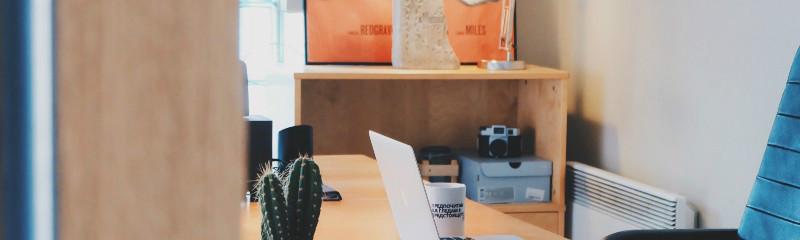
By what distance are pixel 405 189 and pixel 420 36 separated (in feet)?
5.98

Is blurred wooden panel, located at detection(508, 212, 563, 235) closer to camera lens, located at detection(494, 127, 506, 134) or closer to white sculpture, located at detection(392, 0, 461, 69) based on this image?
camera lens, located at detection(494, 127, 506, 134)

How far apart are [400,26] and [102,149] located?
3.31 m

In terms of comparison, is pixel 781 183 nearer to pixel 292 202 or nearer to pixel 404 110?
pixel 292 202

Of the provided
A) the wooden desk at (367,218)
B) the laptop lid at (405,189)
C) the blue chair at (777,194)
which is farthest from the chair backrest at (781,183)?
the laptop lid at (405,189)

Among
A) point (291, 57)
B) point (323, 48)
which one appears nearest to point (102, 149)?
point (323, 48)

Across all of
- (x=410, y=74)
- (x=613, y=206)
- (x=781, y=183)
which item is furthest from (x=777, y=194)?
(x=410, y=74)

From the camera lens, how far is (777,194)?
2.07 metres

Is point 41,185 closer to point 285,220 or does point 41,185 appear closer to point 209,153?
point 209,153

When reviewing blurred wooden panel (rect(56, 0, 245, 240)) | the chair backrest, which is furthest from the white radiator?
blurred wooden panel (rect(56, 0, 245, 240))

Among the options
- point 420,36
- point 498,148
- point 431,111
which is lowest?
point 498,148

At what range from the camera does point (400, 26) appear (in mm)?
3422

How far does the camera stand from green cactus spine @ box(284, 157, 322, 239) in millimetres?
1377

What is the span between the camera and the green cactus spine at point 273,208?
52.6 inches

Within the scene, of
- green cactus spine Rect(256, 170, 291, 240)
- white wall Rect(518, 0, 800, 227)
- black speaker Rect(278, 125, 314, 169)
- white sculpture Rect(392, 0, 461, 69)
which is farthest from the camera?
white sculpture Rect(392, 0, 461, 69)
